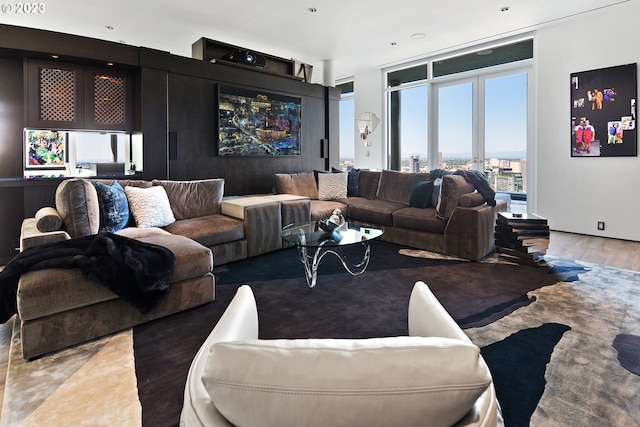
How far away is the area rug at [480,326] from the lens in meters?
1.65

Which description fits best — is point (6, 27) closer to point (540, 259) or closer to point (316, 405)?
point (316, 405)

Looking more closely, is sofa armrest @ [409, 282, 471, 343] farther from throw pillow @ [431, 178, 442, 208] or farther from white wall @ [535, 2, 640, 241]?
white wall @ [535, 2, 640, 241]

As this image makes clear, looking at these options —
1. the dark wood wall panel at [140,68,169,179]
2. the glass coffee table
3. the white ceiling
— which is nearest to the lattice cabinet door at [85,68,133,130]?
the dark wood wall panel at [140,68,169,179]

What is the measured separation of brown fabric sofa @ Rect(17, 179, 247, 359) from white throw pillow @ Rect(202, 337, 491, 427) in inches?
75.2

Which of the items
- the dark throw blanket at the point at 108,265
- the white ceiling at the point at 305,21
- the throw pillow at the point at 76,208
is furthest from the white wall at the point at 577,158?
the throw pillow at the point at 76,208

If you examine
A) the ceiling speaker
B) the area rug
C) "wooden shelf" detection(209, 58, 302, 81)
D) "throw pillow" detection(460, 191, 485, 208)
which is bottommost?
the area rug

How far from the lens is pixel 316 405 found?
61 centimetres

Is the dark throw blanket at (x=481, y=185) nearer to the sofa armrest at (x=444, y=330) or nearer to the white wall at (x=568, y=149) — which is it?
the white wall at (x=568, y=149)

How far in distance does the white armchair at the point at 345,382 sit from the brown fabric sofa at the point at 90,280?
1878mm

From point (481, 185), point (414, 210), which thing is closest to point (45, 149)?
point (414, 210)

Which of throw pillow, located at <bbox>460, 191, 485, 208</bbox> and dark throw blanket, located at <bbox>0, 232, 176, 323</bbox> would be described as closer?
dark throw blanket, located at <bbox>0, 232, 176, 323</bbox>

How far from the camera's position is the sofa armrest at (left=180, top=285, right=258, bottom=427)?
0.70m

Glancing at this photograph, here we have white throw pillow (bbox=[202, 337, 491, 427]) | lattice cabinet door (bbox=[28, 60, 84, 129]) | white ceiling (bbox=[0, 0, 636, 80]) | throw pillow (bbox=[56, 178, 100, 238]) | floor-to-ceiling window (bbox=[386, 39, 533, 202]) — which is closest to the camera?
white throw pillow (bbox=[202, 337, 491, 427])

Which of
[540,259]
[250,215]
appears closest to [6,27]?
[250,215]
